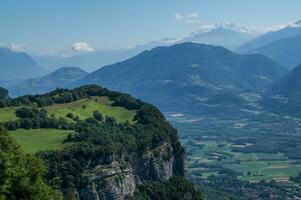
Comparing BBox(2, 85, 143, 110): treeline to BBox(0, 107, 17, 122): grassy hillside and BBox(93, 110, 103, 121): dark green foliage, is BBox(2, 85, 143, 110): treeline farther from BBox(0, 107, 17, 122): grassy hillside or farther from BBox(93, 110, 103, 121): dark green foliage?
BBox(93, 110, 103, 121): dark green foliage

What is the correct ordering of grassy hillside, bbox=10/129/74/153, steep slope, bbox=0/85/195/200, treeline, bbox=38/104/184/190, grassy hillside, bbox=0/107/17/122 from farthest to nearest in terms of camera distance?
grassy hillside, bbox=0/107/17/122, grassy hillside, bbox=10/129/74/153, steep slope, bbox=0/85/195/200, treeline, bbox=38/104/184/190

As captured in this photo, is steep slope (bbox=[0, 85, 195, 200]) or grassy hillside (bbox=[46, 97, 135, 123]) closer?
steep slope (bbox=[0, 85, 195, 200])

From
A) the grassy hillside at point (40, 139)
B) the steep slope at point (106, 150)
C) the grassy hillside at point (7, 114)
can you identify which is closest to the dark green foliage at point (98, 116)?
the steep slope at point (106, 150)

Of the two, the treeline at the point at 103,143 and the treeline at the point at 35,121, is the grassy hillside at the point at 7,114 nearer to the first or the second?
the treeline at the point at 35,121

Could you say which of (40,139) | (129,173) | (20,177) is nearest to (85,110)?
(40,139)

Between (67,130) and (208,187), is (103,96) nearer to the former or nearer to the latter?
(67,130)

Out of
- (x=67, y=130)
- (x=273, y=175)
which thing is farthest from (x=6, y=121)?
(x=273, y=175)

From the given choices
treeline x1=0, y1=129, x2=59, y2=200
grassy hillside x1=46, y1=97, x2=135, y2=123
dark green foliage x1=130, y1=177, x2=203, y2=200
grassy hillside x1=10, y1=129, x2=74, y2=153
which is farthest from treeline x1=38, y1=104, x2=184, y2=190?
treeline x1=0, y1=129, x2=59, y2=200
